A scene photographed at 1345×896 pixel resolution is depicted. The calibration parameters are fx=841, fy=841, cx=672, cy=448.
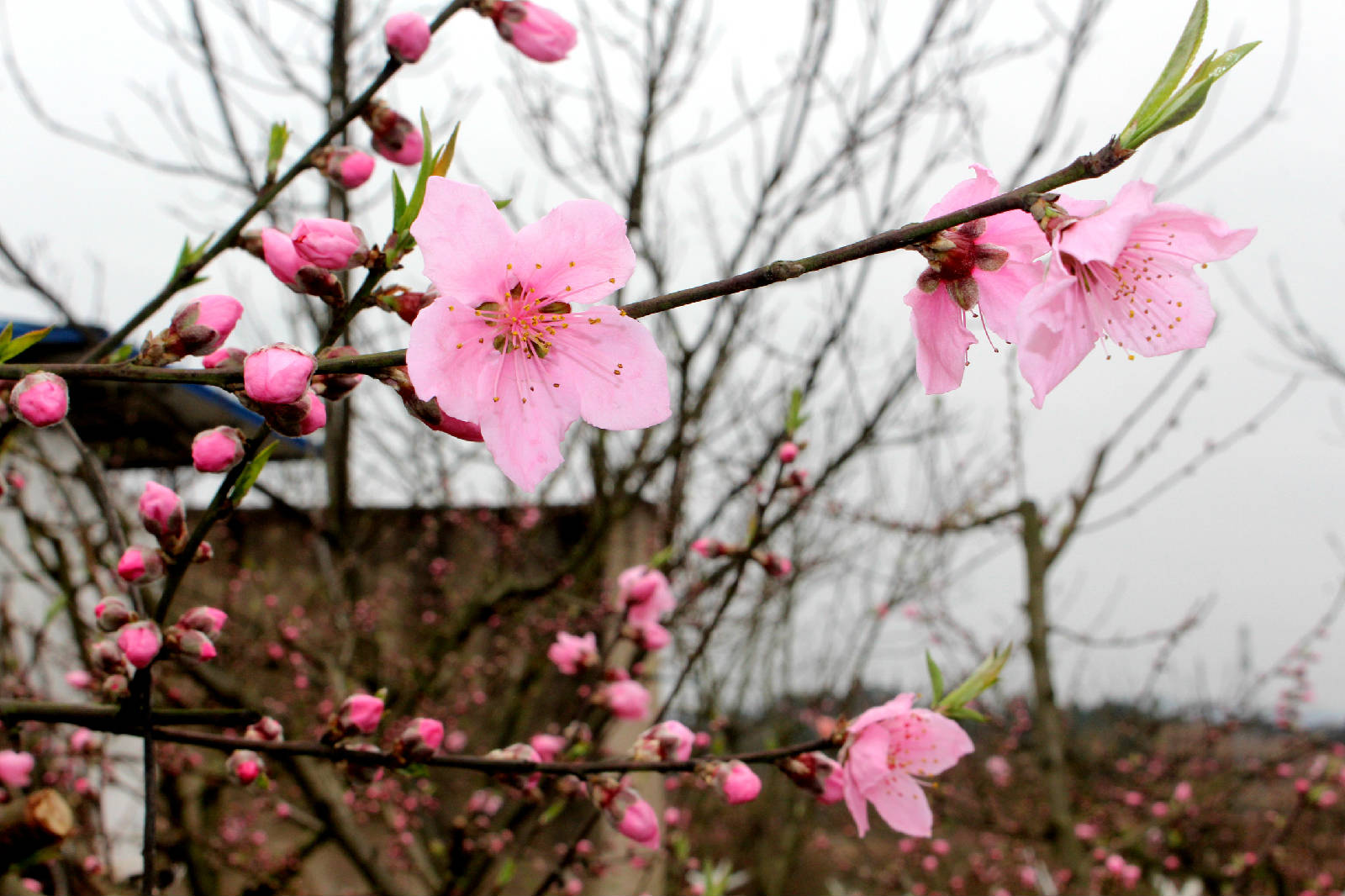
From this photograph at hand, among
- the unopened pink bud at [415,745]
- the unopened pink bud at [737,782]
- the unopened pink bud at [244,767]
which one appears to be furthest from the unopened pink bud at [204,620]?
the unopened pink bud at [737,782]

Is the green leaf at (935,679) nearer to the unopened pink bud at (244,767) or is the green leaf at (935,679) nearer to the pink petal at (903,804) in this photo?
the pink petal at (903,804)

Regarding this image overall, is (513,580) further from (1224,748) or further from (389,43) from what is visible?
(1224,748)

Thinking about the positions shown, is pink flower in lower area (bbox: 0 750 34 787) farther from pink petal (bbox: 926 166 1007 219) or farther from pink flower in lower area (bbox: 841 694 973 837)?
pink petal (bbox: 926 166 1007 219)

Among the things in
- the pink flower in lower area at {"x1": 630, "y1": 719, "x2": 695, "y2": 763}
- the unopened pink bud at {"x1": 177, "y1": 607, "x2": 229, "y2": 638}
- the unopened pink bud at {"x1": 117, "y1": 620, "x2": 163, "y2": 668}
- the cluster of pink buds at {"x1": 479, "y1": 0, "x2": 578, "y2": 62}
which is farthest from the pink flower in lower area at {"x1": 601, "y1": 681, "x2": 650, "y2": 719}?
the cluster of pink buds at {"x1": 479, "y1": 0, "x2": 578, "y2": 62}

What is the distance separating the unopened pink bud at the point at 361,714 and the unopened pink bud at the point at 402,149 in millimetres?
863

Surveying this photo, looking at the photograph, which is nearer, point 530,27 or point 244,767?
point 244,767

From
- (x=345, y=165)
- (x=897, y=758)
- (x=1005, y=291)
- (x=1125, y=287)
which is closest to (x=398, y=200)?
(x=345, y=165)

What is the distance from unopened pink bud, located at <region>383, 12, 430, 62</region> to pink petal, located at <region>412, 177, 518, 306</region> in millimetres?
588

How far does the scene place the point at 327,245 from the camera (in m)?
0.92

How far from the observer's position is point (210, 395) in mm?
5555

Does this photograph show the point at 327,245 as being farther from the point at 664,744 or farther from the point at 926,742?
the point at 926,742

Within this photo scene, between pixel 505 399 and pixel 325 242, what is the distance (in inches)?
10.0

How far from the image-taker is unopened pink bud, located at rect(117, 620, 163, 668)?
3.28 ft

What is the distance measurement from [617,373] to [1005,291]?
17.1 inches
